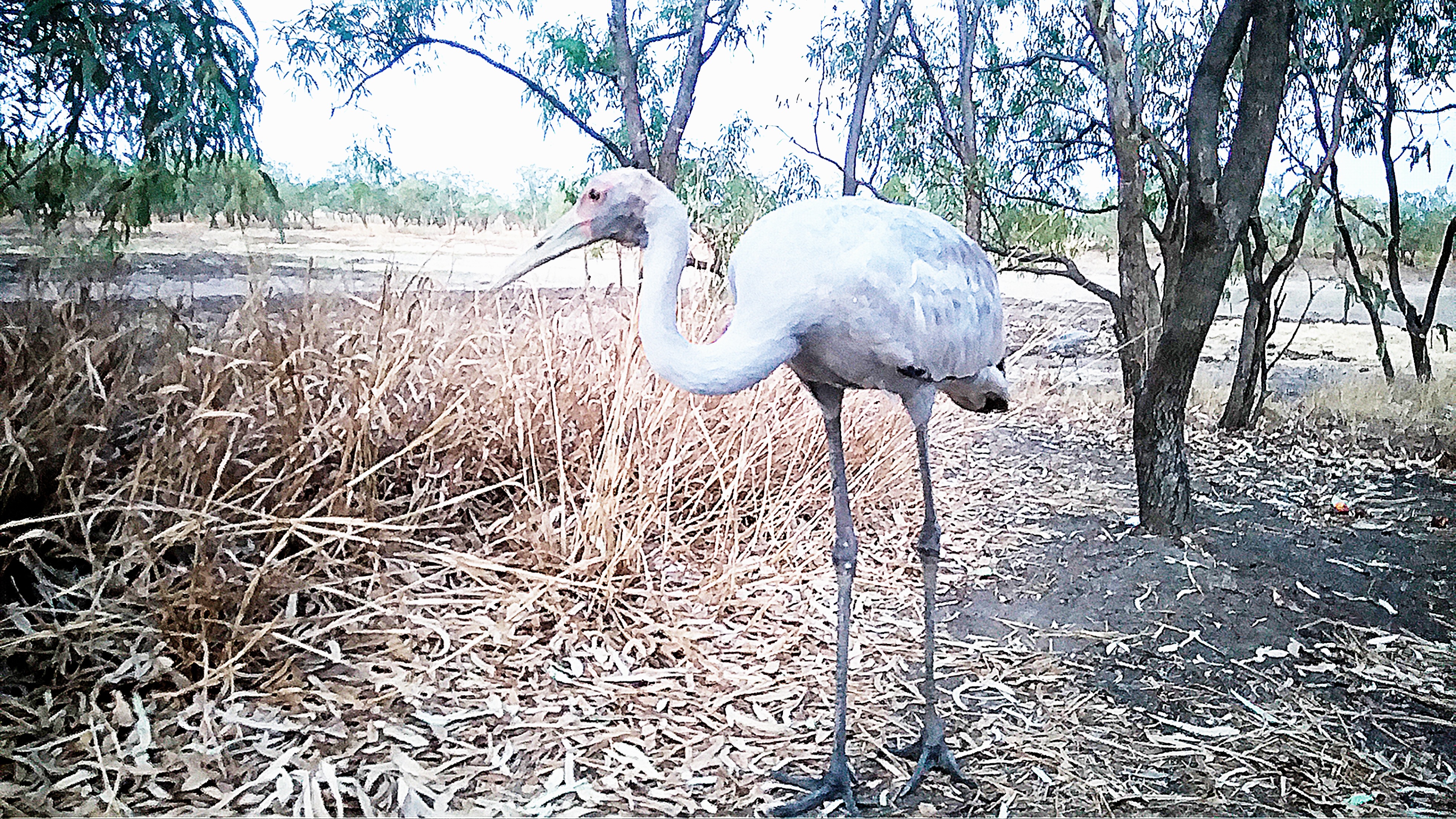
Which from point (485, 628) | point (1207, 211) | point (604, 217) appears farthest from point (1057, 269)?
point (485, 628)

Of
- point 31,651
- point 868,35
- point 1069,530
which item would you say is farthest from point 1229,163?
point 31,651

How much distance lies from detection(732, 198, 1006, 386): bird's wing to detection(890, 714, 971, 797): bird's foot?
0.48 meters

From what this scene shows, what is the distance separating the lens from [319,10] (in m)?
1.64

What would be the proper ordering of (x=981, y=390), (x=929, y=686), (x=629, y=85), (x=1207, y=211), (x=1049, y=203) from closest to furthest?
(x=929, y=686) < (x=981, y=390) < (x=1207, y=211) < (x=629, y=85) < (x=1049, y=203)

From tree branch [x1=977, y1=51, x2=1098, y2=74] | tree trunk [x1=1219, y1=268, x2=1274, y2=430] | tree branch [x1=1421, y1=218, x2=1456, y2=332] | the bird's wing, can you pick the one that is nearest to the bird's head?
the bird's wing

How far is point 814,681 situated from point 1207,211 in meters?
1.13

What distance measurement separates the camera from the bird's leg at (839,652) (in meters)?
1.15

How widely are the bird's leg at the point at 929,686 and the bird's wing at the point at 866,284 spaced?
5.6 inches

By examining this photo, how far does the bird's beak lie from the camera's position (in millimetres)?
1117

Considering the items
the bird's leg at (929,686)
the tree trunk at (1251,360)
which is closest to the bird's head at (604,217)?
the bird's leg at (929,686)

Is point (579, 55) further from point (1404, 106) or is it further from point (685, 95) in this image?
point (1404, 106)

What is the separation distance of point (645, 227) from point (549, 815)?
2.34ft

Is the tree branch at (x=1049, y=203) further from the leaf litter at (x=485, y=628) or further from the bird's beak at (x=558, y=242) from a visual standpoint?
the bird's beak at (x=558, y=242)

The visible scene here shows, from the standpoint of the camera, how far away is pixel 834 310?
1.08 m
